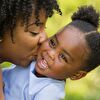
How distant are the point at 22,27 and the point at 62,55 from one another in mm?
396

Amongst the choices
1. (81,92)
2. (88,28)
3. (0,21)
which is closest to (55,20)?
(81,92)

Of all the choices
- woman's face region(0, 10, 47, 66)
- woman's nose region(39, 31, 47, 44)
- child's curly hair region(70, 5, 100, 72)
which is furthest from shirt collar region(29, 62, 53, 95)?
child's curly hair region(70, 5, 100, 72)

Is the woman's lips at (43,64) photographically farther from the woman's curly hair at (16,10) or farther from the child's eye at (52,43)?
the woman's curly hair at (16,10)

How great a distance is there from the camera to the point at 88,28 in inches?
131

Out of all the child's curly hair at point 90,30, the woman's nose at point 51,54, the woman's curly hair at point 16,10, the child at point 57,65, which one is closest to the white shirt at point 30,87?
the child at point 57,65

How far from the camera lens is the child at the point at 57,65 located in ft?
10.4

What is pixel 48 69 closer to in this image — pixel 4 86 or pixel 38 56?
pixel 38 56

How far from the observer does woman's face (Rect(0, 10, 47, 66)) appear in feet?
9.98

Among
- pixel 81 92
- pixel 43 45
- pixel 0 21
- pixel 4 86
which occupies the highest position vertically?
pixel 0 21

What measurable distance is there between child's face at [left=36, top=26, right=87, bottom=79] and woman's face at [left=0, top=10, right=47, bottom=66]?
88 millimetres

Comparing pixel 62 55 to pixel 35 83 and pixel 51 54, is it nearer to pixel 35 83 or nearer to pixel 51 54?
pixel 51 54

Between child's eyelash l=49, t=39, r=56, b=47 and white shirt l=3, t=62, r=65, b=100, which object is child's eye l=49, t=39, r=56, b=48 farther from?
white shirt l=3, t=62, r=65, b=100

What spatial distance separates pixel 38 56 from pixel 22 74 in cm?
17

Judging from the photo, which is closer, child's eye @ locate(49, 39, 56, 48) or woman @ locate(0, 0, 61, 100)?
woman @ locate(0, 0, 61, 100)
